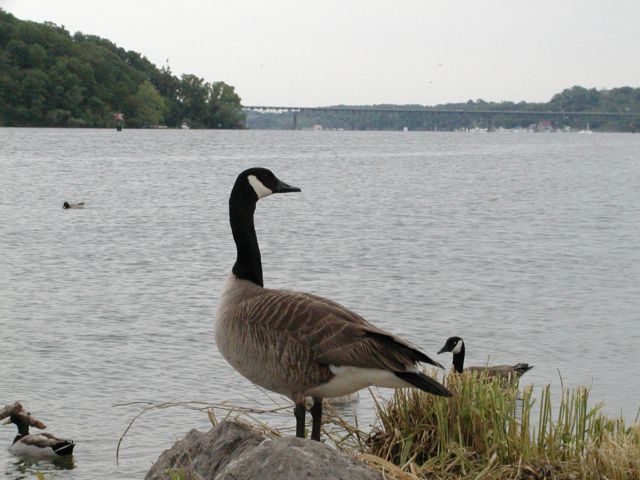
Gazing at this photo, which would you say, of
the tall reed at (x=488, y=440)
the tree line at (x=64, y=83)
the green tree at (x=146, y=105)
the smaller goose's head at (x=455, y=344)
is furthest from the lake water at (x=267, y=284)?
the green tree at (x=146, y=105)

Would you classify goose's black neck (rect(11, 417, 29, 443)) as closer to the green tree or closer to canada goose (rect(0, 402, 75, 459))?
canada goose (rect(0, 402, 75, 459))

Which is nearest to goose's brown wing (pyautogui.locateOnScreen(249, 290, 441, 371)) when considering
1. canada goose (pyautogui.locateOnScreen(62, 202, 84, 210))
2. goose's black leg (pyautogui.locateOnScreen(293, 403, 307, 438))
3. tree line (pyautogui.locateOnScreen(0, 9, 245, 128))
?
goose's black leg (pyautogui.locateOnScreen(293, 403, 307, 438))

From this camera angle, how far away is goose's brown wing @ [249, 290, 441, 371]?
5.73m

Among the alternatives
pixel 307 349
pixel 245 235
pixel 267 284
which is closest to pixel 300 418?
pixel 307 349

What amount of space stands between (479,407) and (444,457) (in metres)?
0.52

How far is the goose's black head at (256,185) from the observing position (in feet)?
23.2

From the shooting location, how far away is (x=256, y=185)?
7.13 m

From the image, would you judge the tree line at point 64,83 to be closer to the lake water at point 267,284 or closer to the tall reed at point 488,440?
the lake water at point 267,284

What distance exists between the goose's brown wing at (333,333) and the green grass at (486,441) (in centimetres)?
60

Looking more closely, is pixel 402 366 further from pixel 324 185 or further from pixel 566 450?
pixel 324 185

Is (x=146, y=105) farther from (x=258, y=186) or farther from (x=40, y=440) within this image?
(x=258, y=186)

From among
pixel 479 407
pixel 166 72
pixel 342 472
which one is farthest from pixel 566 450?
pixel 166 72

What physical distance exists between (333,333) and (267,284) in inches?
603

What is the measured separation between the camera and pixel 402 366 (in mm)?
5688
